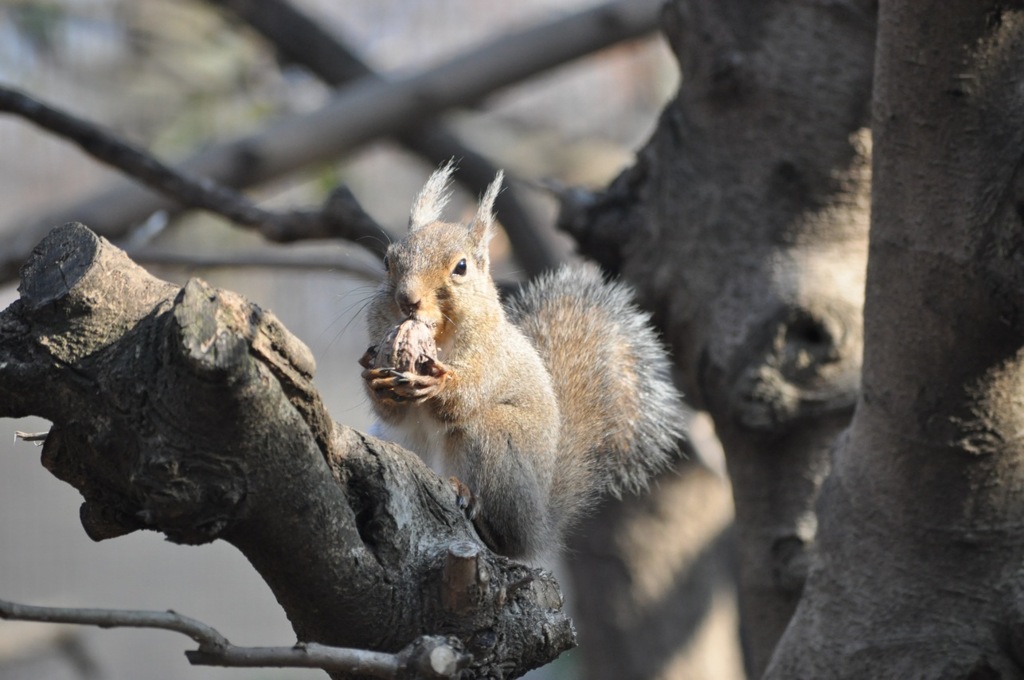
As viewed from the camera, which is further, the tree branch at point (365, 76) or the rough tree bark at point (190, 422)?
the tree branch at point (365, 76)

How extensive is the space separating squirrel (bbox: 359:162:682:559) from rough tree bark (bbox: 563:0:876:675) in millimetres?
148

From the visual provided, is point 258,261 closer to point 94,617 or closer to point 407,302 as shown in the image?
point 407,302

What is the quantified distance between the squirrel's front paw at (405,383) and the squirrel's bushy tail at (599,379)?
38cm

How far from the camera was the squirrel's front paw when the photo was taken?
171cm

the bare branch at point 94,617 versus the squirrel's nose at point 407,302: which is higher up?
the squirrel's nose at point 407,302

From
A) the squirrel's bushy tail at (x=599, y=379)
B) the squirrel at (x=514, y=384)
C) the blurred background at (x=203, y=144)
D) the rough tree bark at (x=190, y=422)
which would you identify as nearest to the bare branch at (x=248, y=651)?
Result: the rough tree bark at (x=190, y=422)

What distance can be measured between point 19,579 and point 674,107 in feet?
16.1

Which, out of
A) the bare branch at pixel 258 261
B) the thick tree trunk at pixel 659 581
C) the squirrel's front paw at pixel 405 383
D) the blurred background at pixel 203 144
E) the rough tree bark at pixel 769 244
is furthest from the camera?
the blurred background at pixel 203 144

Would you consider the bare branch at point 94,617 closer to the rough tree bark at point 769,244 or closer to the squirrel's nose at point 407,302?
the squirrel's nose at point 407,302

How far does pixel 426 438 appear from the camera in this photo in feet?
6.35

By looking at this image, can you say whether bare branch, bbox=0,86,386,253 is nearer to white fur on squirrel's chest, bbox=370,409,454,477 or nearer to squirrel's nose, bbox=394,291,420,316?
squirrel's nose, bbox=394,291,420,316

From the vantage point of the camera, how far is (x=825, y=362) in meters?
2.09

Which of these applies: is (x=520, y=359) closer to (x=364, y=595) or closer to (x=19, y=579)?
(x=364, y=595)

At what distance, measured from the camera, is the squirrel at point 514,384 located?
1.86 metres
